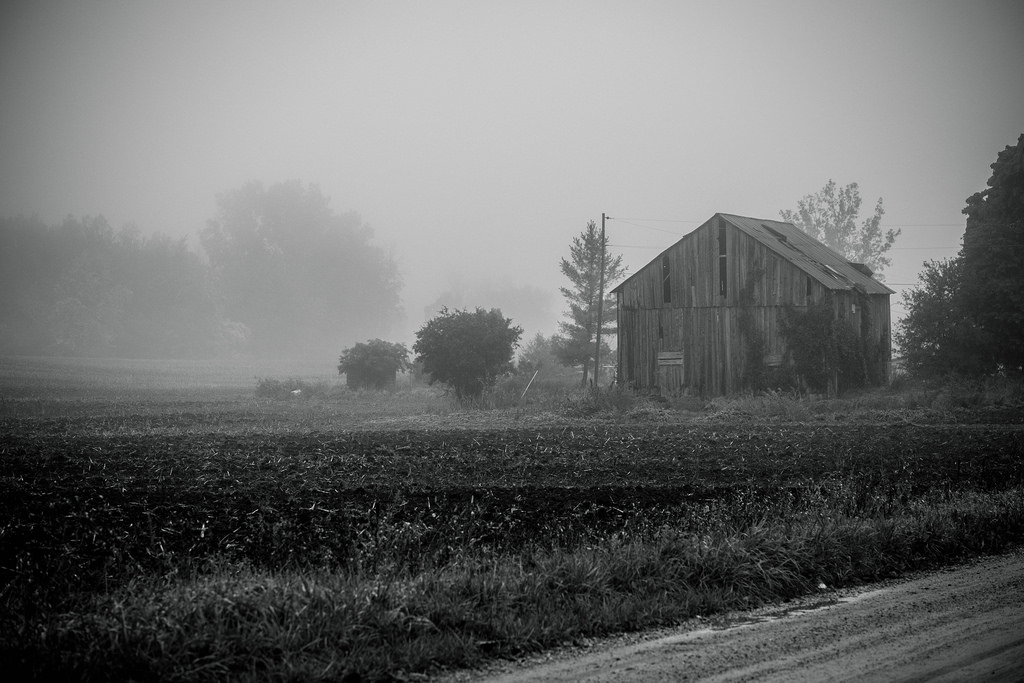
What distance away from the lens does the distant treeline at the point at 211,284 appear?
7825 cm

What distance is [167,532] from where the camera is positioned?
984 cm

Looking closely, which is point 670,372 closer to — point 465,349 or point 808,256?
point 808,256

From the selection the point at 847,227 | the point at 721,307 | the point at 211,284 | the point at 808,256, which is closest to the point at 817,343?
the point at 721,307

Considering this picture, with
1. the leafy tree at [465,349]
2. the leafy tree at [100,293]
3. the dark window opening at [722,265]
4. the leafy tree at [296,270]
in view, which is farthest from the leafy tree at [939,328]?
the leafy tree at [296,270]

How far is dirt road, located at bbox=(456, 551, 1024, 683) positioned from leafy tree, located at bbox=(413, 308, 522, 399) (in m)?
32.4

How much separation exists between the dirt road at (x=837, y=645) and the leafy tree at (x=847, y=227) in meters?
87.1

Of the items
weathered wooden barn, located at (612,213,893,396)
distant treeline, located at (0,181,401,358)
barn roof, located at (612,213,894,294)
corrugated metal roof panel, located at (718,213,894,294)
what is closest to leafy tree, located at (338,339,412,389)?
barn roof, located at (612,213,894,294)

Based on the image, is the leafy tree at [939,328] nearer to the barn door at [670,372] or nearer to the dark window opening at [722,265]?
the dark window opening at [722,265]

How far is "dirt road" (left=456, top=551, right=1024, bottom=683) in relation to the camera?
6.30m

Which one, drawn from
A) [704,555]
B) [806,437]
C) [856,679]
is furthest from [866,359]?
[856,679]

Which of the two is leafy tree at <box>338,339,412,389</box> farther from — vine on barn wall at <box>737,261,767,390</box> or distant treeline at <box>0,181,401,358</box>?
distant treeline at <box>0,181,401,358</box>

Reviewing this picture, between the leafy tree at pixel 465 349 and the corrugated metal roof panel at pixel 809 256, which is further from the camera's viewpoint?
the leafy tree at pixel 465 349

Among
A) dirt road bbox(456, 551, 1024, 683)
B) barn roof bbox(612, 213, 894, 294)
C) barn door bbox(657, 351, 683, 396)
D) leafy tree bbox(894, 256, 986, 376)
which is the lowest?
dirt road bbox(456, 551, 1024, 683)

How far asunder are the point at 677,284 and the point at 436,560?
31239 millimetres
